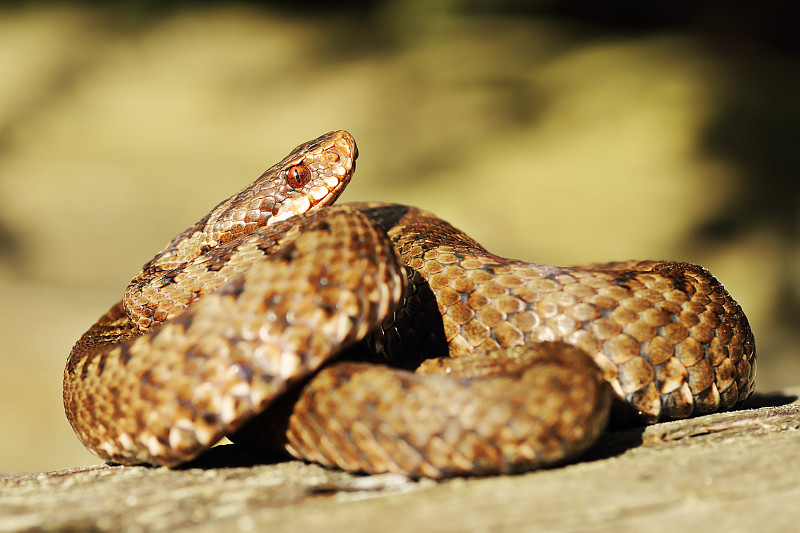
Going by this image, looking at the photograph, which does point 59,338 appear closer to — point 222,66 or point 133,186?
point 133,186

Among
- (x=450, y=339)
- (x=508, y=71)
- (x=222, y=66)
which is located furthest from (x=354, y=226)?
(x=222, y=66)

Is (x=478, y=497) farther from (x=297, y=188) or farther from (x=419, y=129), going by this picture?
(x=419, y=129)

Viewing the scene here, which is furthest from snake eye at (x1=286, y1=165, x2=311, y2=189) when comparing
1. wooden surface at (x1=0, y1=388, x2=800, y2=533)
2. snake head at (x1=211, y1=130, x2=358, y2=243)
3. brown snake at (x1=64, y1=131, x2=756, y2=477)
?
wooden surface at (x1=0, y1=388, x2=800, y2=533)

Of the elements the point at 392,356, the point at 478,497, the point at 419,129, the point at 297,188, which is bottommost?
the point at 478,497

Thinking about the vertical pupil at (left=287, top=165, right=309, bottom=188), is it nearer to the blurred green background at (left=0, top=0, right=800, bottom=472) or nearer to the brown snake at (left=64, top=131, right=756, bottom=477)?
the brown snake at (left=64, top=131, right=756, bottom=477)

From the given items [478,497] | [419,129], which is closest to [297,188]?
[478,497]

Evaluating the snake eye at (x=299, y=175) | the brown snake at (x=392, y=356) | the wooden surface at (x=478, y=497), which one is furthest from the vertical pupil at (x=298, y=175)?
the wooden surface at (x=478, y=497)

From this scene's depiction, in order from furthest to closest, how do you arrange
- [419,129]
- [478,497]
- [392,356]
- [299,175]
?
1. [419,129]
2. [299,175]
3. [392,356]
4. [478,497]

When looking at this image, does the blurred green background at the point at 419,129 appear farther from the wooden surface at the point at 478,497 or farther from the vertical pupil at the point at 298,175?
the wooden surface at the point at 478,497
